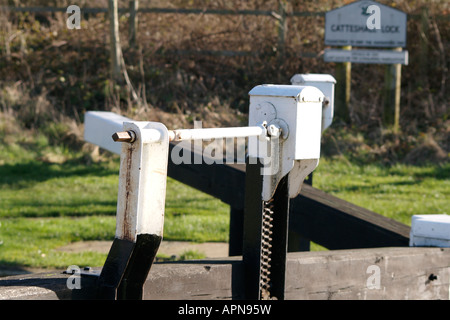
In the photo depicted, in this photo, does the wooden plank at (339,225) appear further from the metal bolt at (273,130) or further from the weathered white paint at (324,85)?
the metal bolt at (273,130)

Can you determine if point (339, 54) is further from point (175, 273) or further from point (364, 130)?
point (175, 273)

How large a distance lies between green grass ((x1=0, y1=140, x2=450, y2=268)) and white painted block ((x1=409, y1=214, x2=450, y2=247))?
9.91 feet

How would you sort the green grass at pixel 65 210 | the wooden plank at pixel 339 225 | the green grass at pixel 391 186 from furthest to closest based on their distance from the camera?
1. the green grass at pixel 391 186
2. the green grass at pixel 65 210
3. the wooden plank at pixel 339 225

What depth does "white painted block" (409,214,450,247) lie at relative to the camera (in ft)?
9.05

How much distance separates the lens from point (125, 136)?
1487mm

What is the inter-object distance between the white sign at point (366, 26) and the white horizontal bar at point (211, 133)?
8719mm

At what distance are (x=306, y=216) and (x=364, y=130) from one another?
7.61 metres

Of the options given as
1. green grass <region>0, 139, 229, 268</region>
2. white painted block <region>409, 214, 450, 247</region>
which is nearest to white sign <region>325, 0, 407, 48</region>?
green grass <region>0, 139, 229, 268</region>

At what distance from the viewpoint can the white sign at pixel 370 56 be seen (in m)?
10.2

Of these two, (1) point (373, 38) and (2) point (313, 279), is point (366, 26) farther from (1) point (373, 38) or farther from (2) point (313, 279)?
(2) point (313, 279)

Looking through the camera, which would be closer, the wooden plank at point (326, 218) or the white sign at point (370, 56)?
the wooden plank at point (326, 218)

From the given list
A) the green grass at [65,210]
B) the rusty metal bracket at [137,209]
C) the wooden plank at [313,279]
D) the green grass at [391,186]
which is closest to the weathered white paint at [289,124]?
the wooden plank at [313,279]

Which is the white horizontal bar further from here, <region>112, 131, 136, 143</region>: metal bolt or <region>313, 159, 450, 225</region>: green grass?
<region>313, 159, 450, 225</region>: green grass
